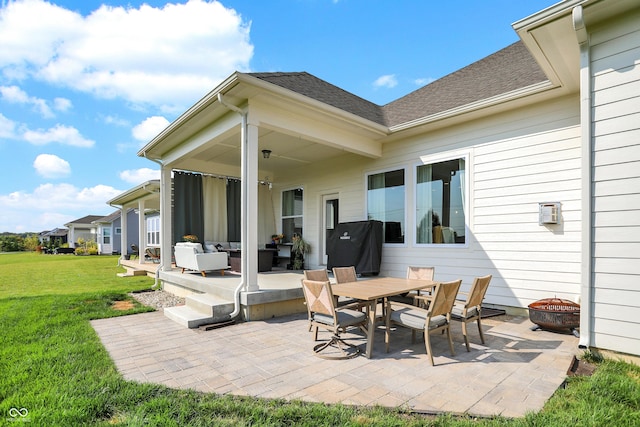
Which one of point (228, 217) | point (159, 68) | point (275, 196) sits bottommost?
point (228, 217)

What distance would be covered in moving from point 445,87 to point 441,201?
2.78 meters

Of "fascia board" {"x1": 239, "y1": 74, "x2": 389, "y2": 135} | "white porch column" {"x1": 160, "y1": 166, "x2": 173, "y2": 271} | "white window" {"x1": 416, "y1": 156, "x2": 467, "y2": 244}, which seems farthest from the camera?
"white porch column" {"x1": 160, "y1": 166, "x2": 173, "y2": 271}

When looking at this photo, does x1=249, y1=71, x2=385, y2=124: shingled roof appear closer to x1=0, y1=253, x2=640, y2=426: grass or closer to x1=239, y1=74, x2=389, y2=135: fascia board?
x1=239, y1=74, x2=389, y2=135: fascia board

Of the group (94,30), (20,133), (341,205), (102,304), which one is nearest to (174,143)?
(94,30)

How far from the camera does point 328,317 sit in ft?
11.3

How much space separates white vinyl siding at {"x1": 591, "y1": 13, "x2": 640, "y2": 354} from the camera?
3023 millimetres

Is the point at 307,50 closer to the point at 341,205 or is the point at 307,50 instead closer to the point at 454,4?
the point at 454,4

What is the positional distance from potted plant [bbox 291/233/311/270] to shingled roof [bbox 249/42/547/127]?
387 centimetres


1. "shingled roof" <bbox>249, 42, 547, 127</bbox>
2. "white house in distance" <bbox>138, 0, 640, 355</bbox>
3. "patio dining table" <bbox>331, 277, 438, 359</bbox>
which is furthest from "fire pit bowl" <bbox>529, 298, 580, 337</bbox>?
"shingled roof" <bbox>249, 42, 547, 127</bbox>

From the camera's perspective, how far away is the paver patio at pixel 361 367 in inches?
98.2

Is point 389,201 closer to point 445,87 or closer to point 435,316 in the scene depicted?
point 445,87

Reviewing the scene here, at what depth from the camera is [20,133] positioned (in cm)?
2047

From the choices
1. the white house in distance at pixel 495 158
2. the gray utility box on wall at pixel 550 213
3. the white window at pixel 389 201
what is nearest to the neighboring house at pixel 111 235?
the white house in distance at pixel 495 158

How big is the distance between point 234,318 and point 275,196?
589cm
